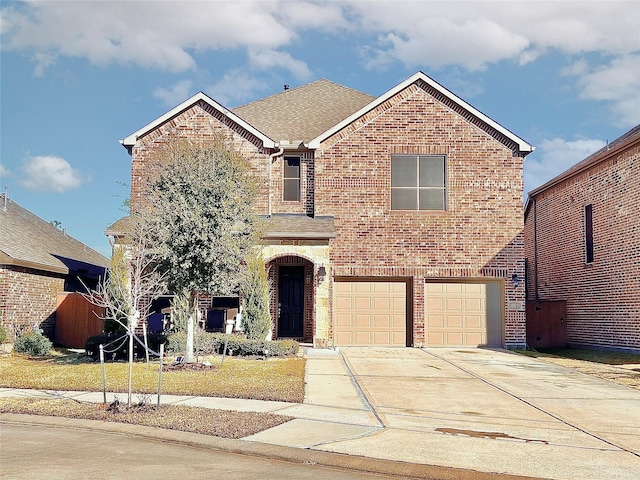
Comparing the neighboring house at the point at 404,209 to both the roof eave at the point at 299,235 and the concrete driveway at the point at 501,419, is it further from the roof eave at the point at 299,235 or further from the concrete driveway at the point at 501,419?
the concrete driveway at the point at 501,419

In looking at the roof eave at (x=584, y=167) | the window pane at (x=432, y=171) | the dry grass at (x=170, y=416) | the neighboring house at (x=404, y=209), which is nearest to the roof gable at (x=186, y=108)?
the neighboring house at (x=404, y=209)

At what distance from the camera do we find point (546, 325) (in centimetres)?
2223

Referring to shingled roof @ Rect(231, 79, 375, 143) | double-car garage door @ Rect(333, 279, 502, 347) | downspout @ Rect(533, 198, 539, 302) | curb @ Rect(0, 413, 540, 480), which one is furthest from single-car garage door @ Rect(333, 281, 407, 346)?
curb @ Rect(0, 413, 540, 480)

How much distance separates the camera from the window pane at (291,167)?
21.8 m

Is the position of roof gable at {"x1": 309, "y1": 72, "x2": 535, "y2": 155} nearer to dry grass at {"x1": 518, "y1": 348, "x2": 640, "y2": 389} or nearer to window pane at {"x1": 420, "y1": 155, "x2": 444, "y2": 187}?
window pane at {"x1": 420, "y1": 155, "x2": 444, "y2": 187}

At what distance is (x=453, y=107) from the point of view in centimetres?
2144

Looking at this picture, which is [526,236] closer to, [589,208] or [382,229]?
[589,208]

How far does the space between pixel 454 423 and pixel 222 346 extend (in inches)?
363

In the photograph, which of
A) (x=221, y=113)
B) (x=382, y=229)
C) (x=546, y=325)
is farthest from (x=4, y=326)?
(x=546, y=325)

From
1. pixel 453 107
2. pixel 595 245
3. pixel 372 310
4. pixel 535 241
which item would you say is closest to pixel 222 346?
pixel 372 310

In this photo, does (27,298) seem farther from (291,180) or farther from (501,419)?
(501,419)

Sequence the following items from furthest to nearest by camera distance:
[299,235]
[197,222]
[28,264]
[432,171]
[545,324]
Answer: [545,324] < [432,171] < [299,235] < [28,264] < [197,222]

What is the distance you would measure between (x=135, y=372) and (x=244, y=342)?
396 cm

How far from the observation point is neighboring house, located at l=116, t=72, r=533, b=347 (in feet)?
68.5
